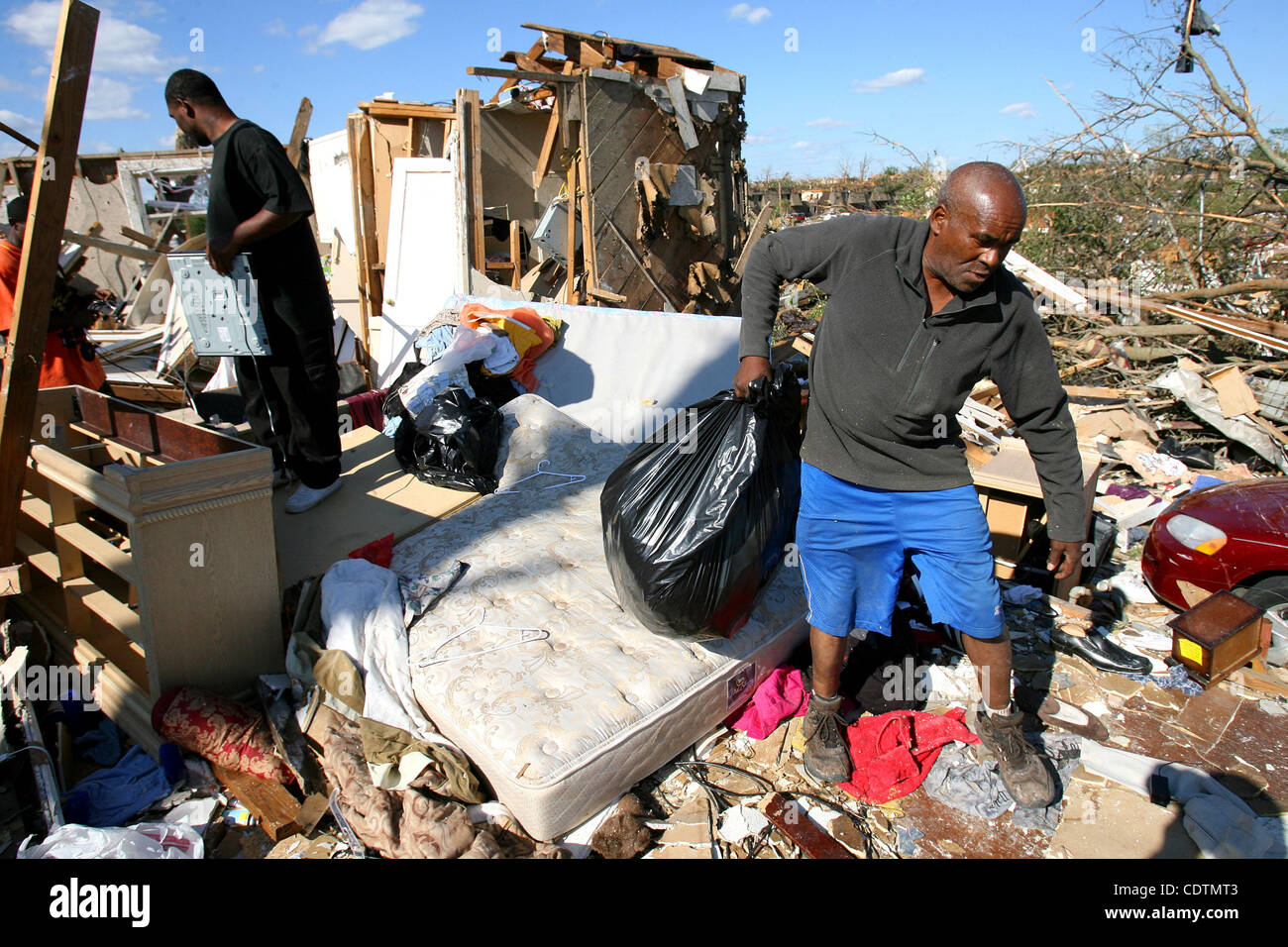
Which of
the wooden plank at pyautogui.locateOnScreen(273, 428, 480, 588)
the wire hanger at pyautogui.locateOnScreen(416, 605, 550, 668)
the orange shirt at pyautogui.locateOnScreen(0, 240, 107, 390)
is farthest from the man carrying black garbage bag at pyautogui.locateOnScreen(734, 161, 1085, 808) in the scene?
the orange shirt at pyautogui.locateOnScreen(0, 240, 107, 390)

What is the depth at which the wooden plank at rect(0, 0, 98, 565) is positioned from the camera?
7.32ft

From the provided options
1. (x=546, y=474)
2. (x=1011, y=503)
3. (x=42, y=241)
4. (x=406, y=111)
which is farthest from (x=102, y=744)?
(x=406, y=111)

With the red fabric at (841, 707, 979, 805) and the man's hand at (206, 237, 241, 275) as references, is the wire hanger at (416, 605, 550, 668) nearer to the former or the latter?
the red fabric at (841, 707, 979, 805)

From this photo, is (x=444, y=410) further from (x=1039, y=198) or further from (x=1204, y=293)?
(x=1039, y=198)

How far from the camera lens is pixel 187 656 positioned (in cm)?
223

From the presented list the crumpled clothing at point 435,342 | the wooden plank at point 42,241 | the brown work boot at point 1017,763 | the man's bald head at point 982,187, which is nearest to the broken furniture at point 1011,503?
the brown work boot at point 1017,763

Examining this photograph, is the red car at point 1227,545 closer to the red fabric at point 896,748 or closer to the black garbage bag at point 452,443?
the red fabric at point 896,748

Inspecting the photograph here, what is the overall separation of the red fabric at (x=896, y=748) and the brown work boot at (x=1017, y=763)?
16 centimetres

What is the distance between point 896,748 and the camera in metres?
2.37

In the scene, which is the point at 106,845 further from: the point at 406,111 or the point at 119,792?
the point at 406,111

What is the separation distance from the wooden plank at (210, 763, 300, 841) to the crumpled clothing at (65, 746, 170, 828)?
0.60 ft

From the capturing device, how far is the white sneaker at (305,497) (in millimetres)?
3094

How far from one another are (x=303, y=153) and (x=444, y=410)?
981cm
